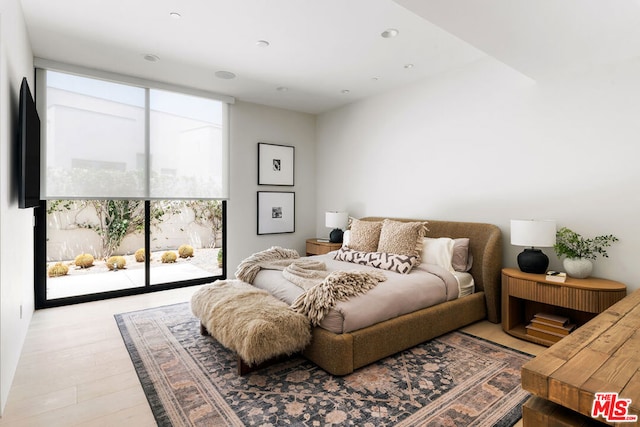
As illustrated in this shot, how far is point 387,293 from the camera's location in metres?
2.61

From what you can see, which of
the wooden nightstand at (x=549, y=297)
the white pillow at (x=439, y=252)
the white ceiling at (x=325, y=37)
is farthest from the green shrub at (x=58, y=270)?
the wooden nightstand at (x=549, y=297)

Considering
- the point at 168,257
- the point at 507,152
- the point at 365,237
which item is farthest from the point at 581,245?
the point at 168,257

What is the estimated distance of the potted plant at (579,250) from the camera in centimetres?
271

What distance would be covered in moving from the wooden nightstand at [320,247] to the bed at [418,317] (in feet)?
2.68

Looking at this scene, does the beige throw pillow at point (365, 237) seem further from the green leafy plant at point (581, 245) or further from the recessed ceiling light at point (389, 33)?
the recessed ceiling light at point (389, 33)

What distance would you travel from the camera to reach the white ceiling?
2.10 m

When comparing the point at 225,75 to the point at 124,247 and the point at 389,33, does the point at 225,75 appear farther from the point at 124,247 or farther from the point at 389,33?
the point at 124,247

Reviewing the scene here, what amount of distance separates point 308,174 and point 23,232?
3898 mm

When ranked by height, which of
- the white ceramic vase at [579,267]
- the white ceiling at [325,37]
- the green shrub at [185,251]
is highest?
the white ceiling at [325,37]

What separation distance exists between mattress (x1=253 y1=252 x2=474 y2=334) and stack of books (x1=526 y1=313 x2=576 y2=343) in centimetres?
62

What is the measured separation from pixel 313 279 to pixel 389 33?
233cm

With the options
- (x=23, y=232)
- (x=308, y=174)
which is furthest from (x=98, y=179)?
(x=308, y=174)

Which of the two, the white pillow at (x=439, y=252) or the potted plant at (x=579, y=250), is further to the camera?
the white pillow at (x=439, y=252)

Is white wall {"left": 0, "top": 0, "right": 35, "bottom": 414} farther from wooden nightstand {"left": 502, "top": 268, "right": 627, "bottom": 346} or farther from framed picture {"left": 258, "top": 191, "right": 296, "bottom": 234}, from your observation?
wooden nightstand {"left": 502, "top": 268, "right": 627, "bottom": 346}
